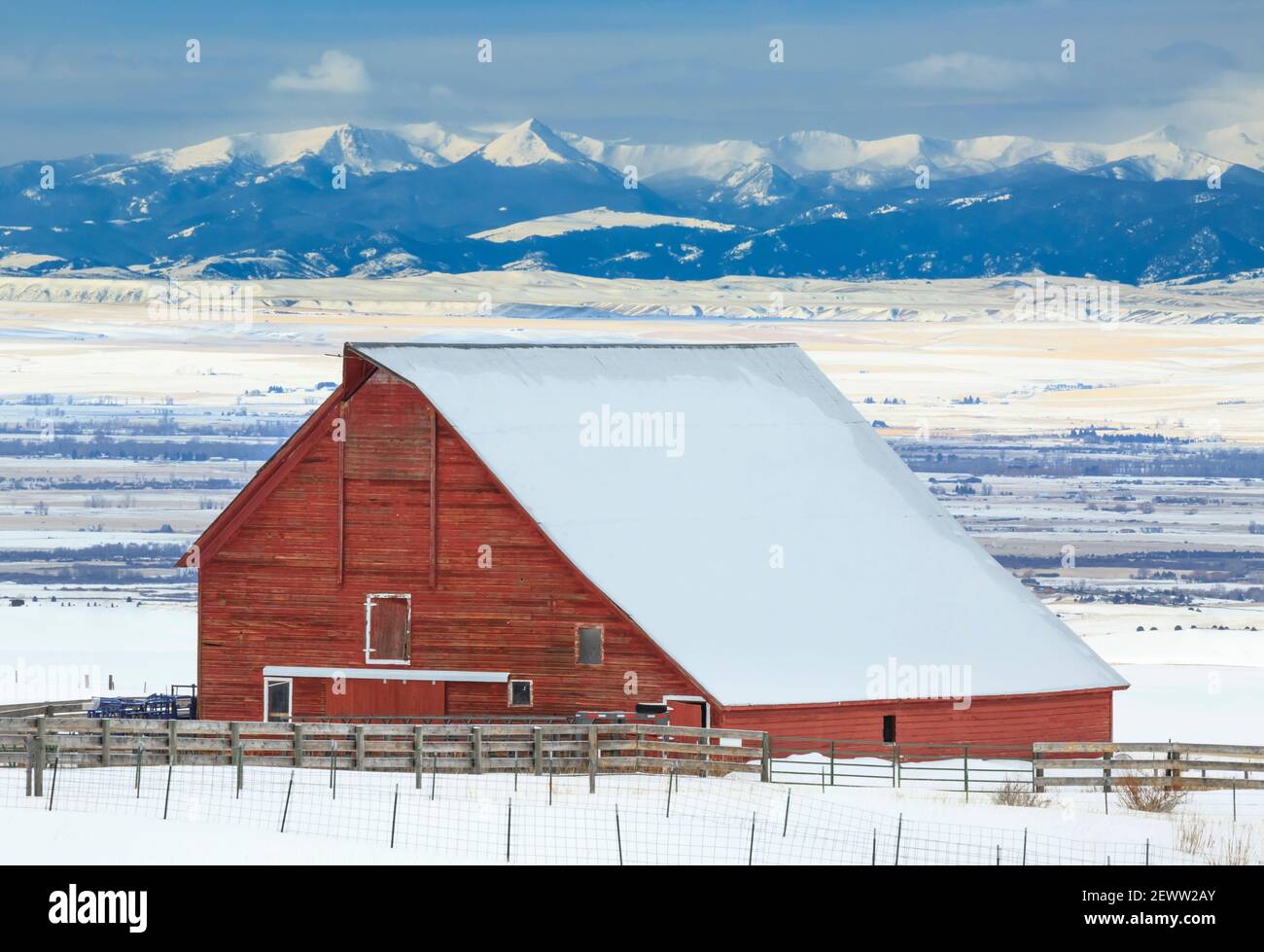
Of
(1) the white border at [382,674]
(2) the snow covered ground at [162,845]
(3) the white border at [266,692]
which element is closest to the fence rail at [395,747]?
(1) the white border at [382,674]

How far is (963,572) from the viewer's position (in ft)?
156

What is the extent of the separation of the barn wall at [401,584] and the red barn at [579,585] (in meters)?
0.04

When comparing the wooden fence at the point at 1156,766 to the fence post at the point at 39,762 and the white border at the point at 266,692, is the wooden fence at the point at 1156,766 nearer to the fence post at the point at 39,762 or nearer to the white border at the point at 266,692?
the white border at the point at 266,692

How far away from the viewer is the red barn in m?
43.2

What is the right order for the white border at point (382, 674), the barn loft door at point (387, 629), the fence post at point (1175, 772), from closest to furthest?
1. the fence post at point (1175, 772)
2. the white border at point (382, 674)
3. the barn loft door at point (387, 629)

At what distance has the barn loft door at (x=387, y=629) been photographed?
44.4 meters

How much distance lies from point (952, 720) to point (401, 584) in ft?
35.1

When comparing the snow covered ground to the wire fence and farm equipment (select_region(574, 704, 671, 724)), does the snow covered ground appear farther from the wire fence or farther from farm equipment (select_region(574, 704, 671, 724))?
farm equipment (select_region(574, 704, 671, 724))

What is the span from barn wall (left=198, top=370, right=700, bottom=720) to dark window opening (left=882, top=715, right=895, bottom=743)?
12.5 ft

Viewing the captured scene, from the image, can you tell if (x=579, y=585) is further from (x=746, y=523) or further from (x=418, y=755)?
(x=418, y=755)

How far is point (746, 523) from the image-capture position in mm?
47000

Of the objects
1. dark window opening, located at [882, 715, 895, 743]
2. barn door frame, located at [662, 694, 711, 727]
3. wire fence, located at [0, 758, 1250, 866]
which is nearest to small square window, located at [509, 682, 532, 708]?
barn door frame, located at [662, 694, 711, 727]

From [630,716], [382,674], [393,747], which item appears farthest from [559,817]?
[382,674]
